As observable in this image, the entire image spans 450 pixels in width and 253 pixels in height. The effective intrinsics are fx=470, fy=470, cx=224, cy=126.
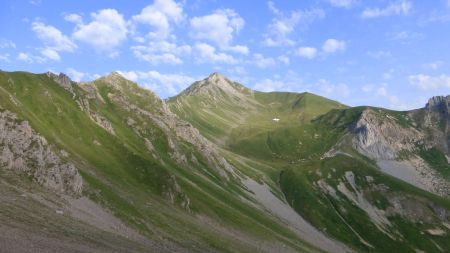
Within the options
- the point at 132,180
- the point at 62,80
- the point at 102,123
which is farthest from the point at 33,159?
the point at 62,80

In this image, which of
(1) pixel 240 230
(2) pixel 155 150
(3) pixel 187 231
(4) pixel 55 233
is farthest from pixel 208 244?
(2) pixel 155 150

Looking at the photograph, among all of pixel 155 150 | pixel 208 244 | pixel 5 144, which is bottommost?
pixel 208 244

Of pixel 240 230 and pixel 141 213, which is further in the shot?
pixel 240 230

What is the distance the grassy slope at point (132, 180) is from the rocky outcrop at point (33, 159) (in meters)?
5.12

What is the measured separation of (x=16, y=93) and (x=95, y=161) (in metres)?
43.3

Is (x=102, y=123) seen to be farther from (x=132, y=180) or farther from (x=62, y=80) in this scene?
(x=132, y=180)

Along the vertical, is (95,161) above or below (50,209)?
above

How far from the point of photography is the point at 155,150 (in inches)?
7160

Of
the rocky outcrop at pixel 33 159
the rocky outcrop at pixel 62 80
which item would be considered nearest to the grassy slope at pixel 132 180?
the rocky outcrop at pixel 62 80

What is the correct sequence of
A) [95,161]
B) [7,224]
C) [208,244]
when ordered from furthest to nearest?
[95,161], [208,244], [7,224]

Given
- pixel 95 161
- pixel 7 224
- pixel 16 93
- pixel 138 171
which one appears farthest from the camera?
pixel 16 93

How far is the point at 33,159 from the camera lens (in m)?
106

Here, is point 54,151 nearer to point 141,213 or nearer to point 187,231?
point 141,213

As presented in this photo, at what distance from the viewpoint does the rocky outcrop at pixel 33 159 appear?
102 m
